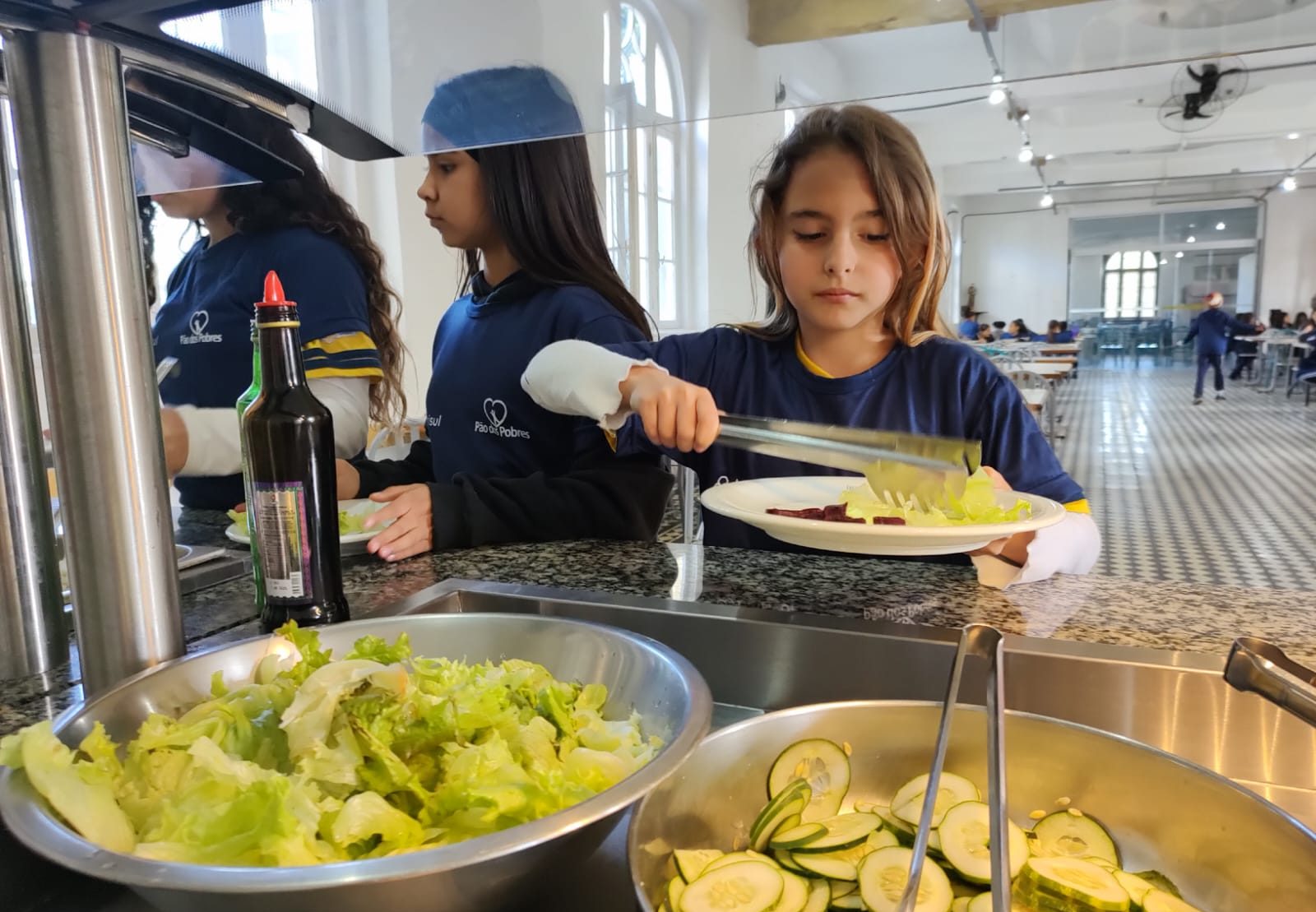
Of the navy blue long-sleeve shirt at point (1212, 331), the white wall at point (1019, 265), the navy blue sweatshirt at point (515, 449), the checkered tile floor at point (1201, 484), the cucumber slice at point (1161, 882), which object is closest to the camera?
the cucumber slice at point (1161, 882)

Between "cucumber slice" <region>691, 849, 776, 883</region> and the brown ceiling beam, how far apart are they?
21.0 inches

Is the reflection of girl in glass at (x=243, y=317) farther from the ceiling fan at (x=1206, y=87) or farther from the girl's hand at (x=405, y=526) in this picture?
the ceiling fan at (x=1206, y=87)

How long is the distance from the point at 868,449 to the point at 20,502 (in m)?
0.71

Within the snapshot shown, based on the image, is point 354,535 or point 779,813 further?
point 354,535

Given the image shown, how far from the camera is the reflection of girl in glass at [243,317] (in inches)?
64.0

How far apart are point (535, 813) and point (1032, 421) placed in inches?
41.9

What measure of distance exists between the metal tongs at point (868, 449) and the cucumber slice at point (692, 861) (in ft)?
1.32

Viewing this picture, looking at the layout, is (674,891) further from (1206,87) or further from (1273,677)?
(1206,87)

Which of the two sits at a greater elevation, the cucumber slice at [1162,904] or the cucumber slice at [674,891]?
the cucumber slice at [674,891]

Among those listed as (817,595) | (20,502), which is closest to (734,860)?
(817,595)

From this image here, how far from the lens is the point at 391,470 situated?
1688mm

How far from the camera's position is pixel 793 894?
0.43 meters

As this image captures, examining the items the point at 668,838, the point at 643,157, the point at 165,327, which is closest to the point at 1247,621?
the point at 668,838

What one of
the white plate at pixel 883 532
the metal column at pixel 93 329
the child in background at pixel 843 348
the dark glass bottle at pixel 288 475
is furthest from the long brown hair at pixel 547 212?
the metal column at pixel 93 329
